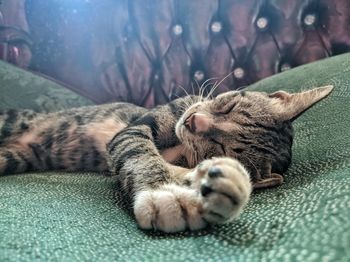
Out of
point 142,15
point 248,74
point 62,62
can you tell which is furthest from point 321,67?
point 62,62

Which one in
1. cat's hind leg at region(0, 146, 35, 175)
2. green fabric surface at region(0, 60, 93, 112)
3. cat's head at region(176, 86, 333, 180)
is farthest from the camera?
green fabric surface at region(0, 60, 93, 112)

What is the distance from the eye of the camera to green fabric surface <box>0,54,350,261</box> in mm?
453

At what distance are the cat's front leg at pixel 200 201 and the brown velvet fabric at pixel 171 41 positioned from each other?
118 cm

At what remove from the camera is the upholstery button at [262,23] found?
1.74 metres

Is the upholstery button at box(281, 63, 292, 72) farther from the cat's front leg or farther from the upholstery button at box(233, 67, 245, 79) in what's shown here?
the cat's front leg

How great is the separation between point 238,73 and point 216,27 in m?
0.22

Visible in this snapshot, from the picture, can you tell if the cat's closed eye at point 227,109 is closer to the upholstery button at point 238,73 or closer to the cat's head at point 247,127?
the cat's head at point 247,127

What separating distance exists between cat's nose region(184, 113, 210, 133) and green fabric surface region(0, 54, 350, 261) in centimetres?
23

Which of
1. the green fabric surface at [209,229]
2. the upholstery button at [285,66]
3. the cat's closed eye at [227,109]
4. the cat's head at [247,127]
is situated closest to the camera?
the green fabric surface at [209,229]

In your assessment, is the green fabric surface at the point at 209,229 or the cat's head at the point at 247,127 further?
the cat's head at the point at 247,127

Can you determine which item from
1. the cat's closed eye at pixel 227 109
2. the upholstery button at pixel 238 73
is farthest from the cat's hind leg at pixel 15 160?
the upholstery button at pixel 238 73

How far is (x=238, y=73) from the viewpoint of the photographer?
5.95 ft

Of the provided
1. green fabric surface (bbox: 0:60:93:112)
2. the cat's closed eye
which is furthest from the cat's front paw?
green fabric surface (bbox: 0:60:93:112)

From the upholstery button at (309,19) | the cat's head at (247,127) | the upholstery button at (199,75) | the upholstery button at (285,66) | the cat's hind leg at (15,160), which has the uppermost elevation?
the upholstery button at (309,19)
